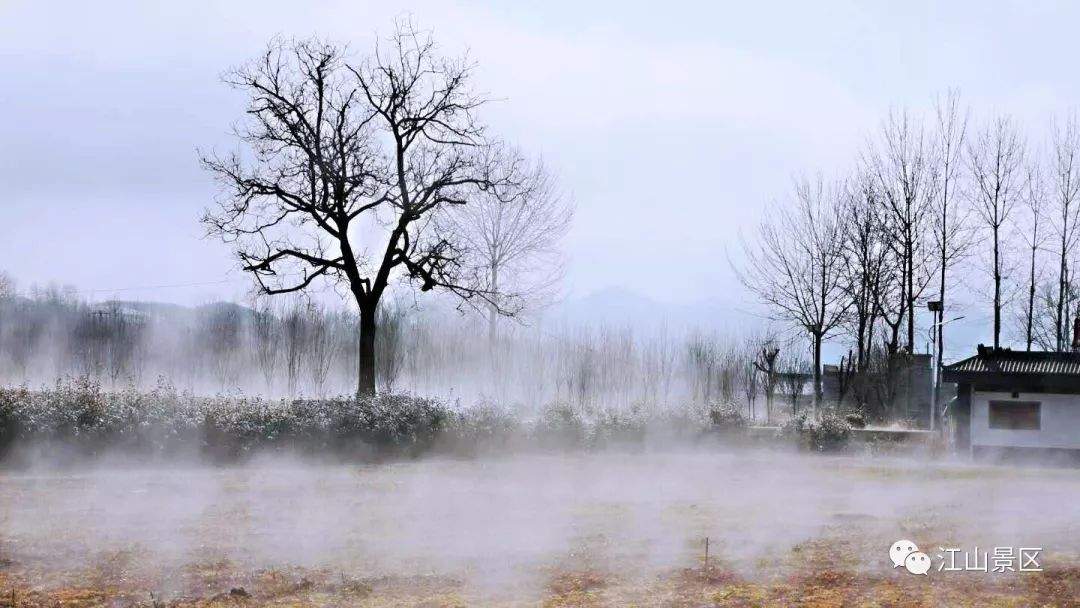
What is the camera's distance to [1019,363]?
88.7ft

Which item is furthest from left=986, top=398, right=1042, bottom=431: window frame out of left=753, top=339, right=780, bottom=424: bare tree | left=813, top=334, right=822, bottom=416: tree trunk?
left=753, top=339, right=780, bottom=424: bare tree

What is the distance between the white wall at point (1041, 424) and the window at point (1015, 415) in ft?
0.28

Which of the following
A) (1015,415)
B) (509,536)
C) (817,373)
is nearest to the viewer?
(509,536)

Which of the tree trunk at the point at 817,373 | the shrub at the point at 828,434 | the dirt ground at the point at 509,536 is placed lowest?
the dirt ground at the point at 509,536

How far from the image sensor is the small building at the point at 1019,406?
2620 cm

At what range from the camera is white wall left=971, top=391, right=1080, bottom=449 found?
26219 millimetres

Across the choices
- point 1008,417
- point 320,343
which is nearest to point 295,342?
point 320,343

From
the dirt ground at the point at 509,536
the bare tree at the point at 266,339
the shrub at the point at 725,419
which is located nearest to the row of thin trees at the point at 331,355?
the bare tree at the point at 266,339

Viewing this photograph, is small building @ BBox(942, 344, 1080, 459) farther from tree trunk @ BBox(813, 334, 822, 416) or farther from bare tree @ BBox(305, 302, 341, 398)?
bare tree @ BBox(305, 302, 341, 398)

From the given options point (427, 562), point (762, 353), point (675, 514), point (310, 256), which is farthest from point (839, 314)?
point (427, 562)

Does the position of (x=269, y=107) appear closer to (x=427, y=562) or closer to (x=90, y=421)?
(x=90, y=421)

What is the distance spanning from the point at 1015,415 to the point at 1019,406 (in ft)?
0.81

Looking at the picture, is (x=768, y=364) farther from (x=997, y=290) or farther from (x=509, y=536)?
(x=509, y=536)

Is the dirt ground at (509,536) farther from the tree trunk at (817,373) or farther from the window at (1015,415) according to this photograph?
the tree trunk at (817,373)
